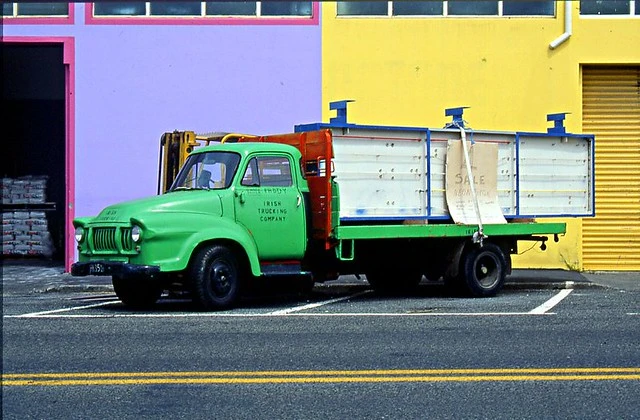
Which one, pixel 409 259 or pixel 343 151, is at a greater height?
pixel 343 151

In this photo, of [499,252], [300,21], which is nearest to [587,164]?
[499,252]

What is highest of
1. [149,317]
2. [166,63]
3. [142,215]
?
[166,63]

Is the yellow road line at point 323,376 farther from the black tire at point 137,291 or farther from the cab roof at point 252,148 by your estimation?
the cab roof at point 252,148

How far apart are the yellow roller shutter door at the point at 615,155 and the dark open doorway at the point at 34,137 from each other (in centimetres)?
1141

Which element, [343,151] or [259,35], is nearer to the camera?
[343,151]

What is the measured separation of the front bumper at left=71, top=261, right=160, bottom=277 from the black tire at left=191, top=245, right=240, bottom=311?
52 cm

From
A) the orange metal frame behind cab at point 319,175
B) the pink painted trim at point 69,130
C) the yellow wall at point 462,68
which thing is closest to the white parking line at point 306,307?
the orange metal frame behind cab at point 319,175

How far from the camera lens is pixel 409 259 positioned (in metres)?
15.1

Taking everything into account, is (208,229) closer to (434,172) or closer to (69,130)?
(434,172)

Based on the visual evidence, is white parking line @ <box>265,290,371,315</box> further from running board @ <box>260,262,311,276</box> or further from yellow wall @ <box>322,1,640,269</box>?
yellow wall @ <box>322,1,640,269</box>

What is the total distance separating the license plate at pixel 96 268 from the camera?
41.7 ft

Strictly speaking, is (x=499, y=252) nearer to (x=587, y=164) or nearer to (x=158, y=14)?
(x=587, y=164)

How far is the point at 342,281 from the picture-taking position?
17484 millimetres

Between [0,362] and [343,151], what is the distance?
6.25 metres
